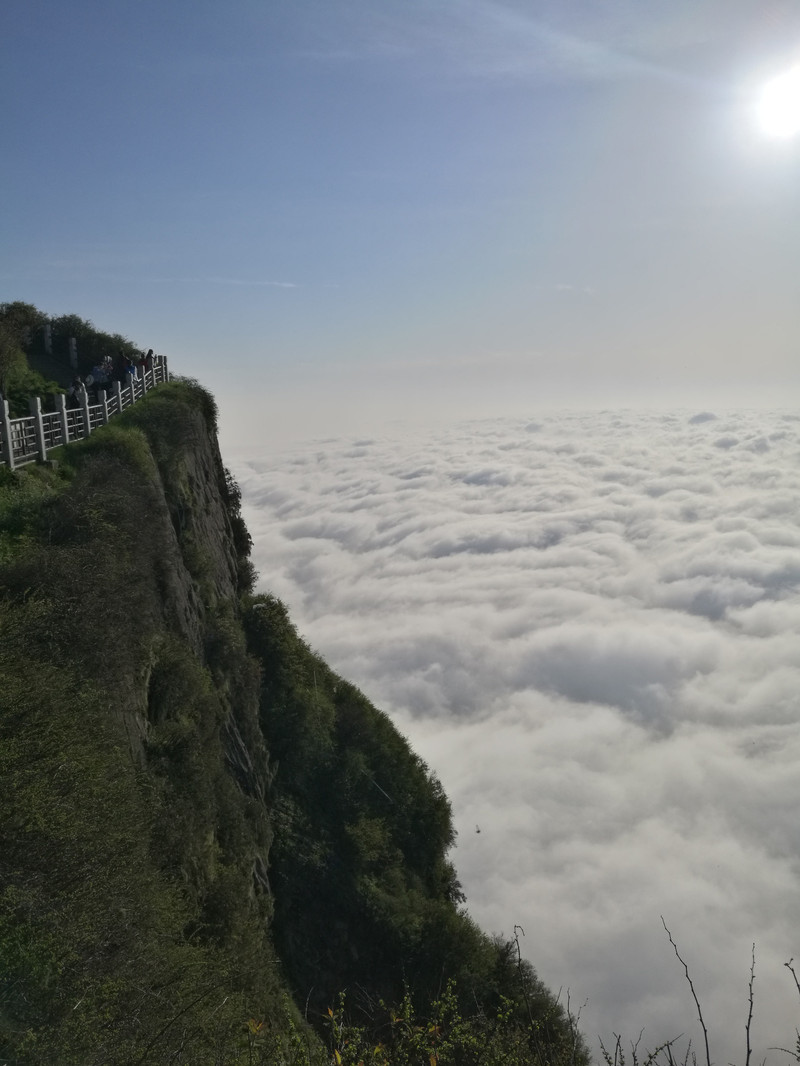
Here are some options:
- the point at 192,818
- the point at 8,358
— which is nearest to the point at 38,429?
the point at 8,358

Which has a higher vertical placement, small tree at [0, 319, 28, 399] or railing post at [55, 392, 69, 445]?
small tree at [0, 319, 28, 399]

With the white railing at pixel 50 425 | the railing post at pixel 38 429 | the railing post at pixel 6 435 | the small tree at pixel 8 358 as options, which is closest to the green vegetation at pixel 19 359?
the small tree at pixel 8 358

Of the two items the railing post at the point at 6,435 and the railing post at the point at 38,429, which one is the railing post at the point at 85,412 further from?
the railing post at the point at 6,435

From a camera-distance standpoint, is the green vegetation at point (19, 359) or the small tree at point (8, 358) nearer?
the green vegetation at point (19, 359)

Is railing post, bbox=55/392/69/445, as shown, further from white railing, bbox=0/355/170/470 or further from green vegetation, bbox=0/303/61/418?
green vegetation, bbox=0/303/61/418

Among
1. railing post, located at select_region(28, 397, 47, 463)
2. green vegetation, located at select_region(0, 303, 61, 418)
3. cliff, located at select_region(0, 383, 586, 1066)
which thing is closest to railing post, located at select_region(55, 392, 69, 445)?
cliff, located at select_region(0, 383, 586, 1066)

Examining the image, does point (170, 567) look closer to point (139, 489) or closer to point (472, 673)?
point (139, 489)
